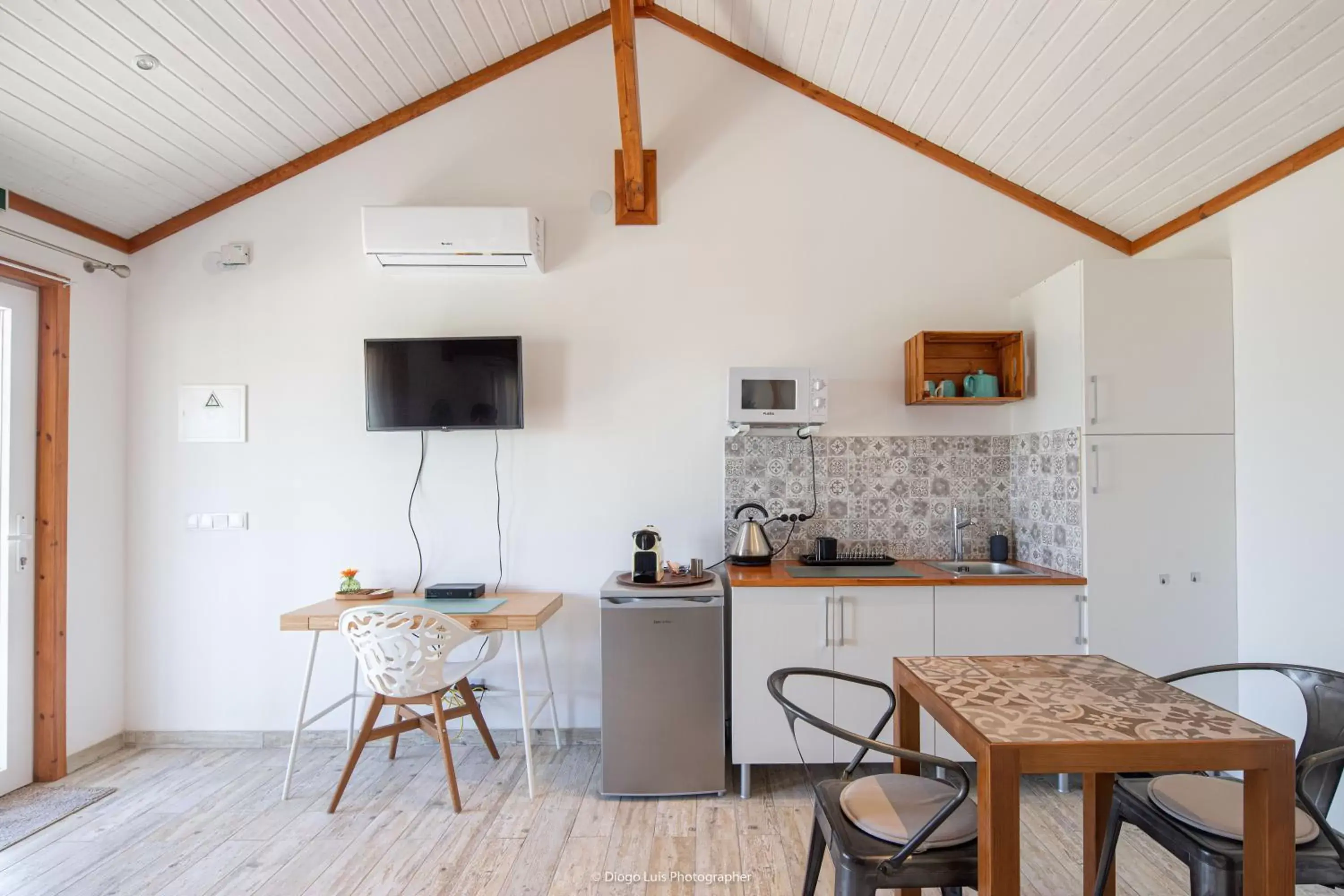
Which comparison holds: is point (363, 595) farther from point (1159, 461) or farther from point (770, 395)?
point (1159, 461)

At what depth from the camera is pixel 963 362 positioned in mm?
3285

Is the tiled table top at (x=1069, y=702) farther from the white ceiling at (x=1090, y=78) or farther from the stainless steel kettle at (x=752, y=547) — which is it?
the white ceiling at (x=1090, y=78)

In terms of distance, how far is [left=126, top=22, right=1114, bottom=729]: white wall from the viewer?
3.29 m

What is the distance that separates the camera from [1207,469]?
8.95ft

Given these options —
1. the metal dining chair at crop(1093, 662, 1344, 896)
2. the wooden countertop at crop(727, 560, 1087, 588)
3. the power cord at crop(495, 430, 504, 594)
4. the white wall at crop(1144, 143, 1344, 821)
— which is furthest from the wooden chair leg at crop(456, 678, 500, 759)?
the white wall at crop(1144, 143, 1344, 821)

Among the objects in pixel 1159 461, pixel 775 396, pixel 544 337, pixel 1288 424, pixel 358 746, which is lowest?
pixel 358 746

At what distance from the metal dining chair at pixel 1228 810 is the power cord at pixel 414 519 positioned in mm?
2819

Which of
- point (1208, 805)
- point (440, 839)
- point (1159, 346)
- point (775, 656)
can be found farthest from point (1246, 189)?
point (440, 839)

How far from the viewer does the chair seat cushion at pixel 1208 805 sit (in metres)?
1.48

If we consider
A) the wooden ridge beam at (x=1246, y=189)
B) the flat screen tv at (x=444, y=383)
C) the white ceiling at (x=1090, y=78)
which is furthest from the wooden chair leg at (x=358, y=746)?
the wooden ridge beam at (x=1246, y=189)

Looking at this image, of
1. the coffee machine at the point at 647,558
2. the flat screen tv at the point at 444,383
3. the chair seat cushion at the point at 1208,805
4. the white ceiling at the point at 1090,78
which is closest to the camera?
the chair seat cushion at the point at 1208,805

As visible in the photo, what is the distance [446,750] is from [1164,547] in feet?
9.60

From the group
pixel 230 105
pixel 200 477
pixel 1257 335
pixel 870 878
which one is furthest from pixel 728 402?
pixel 200 477

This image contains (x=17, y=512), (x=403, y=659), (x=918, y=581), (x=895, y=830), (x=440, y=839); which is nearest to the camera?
(x=895, y=830)
